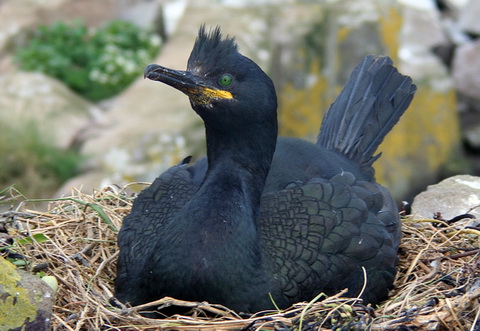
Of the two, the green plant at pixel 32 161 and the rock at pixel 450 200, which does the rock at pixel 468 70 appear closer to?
the green plant at pixel 32 161

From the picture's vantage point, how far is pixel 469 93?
9898mm

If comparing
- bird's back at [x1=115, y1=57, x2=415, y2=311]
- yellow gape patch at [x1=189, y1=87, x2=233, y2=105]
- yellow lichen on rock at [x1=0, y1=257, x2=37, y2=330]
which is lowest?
yellow lichen on rock at [x1=0, y1=257, x2=37, y2=330]

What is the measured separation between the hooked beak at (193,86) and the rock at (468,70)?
668cm

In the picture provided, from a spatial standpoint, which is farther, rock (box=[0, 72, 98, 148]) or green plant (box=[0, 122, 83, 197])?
rock (box=[0, 72, 98, 148])

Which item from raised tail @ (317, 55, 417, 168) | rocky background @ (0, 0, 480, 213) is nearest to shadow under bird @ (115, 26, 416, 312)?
raised tail @ (317, 55, 417, 168)

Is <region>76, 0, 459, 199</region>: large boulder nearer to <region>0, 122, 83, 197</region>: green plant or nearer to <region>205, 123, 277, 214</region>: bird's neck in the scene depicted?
<region>0, 122, 83, 197</region>: green plant

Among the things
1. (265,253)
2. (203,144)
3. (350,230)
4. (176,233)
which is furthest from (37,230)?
(203,144)

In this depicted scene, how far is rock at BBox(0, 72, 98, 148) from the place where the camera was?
883 cm

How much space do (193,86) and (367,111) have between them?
1.55 metres

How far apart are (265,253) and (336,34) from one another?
4730mm

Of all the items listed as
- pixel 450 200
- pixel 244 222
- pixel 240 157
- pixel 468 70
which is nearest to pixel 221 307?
pixel 244 222

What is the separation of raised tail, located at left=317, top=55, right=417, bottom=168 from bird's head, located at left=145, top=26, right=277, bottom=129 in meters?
1.18

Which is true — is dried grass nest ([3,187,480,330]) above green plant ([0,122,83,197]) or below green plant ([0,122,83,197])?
below

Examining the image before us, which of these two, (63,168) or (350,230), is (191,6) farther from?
(350,230)
